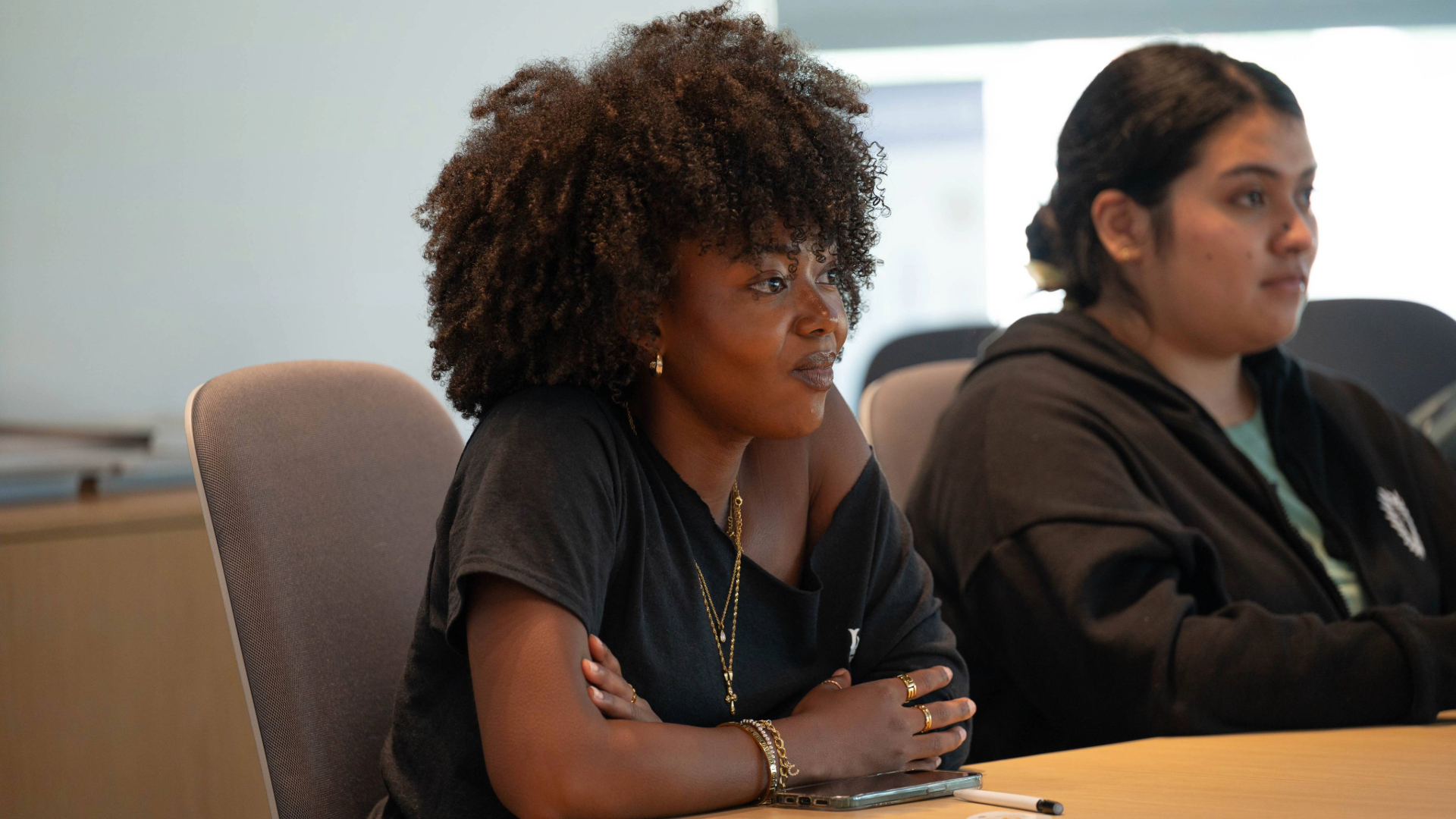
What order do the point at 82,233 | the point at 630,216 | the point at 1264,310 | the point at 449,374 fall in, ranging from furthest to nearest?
the point at 82,233 → the point at 1264,310 → the point at 449,374 → the point at 630,216

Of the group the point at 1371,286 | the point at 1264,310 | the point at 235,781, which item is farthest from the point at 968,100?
the point at 235,781

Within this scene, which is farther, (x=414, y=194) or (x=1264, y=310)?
(x=414, y=194)

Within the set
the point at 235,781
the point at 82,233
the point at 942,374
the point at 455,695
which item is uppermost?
the point at 82,233

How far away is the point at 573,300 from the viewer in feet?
3.53

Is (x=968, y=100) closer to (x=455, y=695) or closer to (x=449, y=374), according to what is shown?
(x=449, y=374)

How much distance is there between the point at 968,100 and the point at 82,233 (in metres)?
2.89

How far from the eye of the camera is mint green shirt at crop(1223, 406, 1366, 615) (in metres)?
1.58

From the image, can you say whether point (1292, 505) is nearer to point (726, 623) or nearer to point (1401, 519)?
point (1401, 519)

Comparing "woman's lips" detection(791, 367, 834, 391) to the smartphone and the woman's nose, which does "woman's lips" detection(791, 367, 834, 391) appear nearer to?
the woman's nose

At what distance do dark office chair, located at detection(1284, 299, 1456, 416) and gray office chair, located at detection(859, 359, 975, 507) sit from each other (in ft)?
4.07

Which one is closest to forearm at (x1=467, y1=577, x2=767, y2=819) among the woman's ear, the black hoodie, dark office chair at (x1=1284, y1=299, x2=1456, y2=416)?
the black hoodie

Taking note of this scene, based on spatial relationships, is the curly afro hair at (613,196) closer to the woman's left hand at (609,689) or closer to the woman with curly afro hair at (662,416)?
the woman with curly afro hair at (662,416)

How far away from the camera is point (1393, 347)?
2656 mm

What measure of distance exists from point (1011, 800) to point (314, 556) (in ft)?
2.31
